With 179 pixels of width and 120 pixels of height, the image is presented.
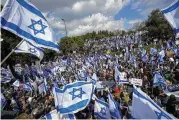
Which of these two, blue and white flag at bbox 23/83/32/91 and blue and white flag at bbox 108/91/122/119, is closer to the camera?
blue and white flag at bbox 108/91/122/119

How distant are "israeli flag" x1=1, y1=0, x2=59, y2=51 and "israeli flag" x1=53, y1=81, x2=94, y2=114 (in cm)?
203

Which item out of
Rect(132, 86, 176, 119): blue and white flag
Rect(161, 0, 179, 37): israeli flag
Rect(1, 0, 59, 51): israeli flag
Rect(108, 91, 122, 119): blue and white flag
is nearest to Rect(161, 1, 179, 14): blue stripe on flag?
Rect(161, 0, 179, 37): israeli flag

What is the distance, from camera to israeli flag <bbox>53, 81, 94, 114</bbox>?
11062 millimetres

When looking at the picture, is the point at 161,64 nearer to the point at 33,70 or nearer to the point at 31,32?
the point at 33,70

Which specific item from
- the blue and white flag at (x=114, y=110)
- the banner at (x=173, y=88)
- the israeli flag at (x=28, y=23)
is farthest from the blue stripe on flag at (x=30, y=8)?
the banner at (x=173, y=88)

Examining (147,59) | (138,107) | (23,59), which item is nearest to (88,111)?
(138,107)

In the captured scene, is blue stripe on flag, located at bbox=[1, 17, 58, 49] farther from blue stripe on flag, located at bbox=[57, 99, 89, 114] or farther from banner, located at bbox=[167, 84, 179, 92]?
A: banner, located at bbox=[167, 84, 179, 92]

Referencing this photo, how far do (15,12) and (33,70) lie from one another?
87.0 feet

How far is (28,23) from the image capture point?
9.73m

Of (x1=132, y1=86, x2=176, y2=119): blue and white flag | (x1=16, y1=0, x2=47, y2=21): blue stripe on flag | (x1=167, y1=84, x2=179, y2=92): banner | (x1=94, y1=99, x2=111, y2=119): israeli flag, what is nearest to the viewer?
(x1=132, y1=86, x2=176, y2=119): blue and white flag

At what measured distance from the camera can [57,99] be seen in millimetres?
11484

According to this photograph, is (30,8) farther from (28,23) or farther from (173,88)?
(173,88)

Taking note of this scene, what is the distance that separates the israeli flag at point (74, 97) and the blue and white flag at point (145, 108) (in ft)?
9.16

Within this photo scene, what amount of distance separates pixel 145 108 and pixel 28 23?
13.0 feet
